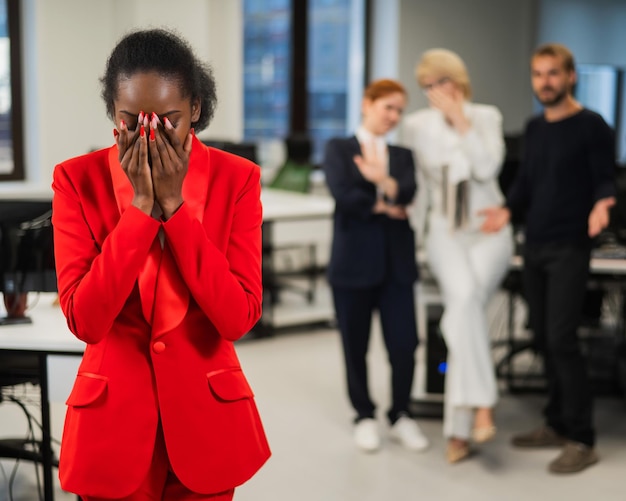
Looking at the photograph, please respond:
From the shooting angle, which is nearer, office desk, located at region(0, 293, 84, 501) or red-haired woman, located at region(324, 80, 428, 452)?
office desk, located at region(0, 293, 84, 501)

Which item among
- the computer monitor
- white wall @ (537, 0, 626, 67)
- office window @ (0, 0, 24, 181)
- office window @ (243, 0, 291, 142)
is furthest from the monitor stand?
white wall @ (537, 0, 626, 67)

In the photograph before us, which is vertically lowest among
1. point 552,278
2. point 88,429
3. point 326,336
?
point 326,336

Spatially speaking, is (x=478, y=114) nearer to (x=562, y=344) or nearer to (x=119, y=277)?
(x=562, y=344)

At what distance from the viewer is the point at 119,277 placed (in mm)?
1259

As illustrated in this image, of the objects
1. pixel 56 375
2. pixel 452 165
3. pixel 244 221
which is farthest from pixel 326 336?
pixel 244 221

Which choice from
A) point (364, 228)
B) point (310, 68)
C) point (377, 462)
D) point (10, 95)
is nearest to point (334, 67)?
point (310, 68)

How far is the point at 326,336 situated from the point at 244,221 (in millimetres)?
4187

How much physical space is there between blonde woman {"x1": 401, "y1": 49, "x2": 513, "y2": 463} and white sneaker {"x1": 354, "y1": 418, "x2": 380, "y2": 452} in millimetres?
297

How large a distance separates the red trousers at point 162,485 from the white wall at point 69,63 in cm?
503

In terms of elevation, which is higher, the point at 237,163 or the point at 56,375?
the point at 237,163

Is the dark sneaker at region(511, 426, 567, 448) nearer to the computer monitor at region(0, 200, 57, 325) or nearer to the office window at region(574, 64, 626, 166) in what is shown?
the computer monitor at region(0, 200, 57, 325)

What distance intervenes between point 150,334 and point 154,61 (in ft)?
1.32

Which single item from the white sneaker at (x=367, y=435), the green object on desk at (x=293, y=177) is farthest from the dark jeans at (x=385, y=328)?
the green object on desk at (x=293, y=177)

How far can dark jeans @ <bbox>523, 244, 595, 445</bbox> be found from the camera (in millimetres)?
3371
